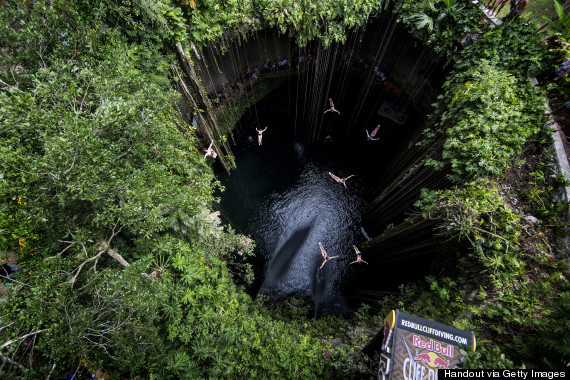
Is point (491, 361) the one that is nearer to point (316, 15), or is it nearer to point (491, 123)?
point (491, 123)

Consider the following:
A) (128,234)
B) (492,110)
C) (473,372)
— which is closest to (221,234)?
(128,234)

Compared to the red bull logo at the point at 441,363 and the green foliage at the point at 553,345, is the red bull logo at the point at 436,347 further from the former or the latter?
the green foliage at the point at 553,345

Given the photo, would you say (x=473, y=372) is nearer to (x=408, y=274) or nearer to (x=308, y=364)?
(x=308, y=364)

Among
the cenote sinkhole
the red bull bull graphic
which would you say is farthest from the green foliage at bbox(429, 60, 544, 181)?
the red bull bull graphic

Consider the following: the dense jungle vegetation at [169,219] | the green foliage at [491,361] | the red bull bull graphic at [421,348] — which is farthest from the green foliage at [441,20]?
the green foliage at [491,361]

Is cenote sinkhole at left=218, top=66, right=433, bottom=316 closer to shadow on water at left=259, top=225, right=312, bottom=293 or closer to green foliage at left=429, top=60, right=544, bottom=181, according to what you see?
Answer: shadow on water at left=259, top=225, right=312, bottom=293
